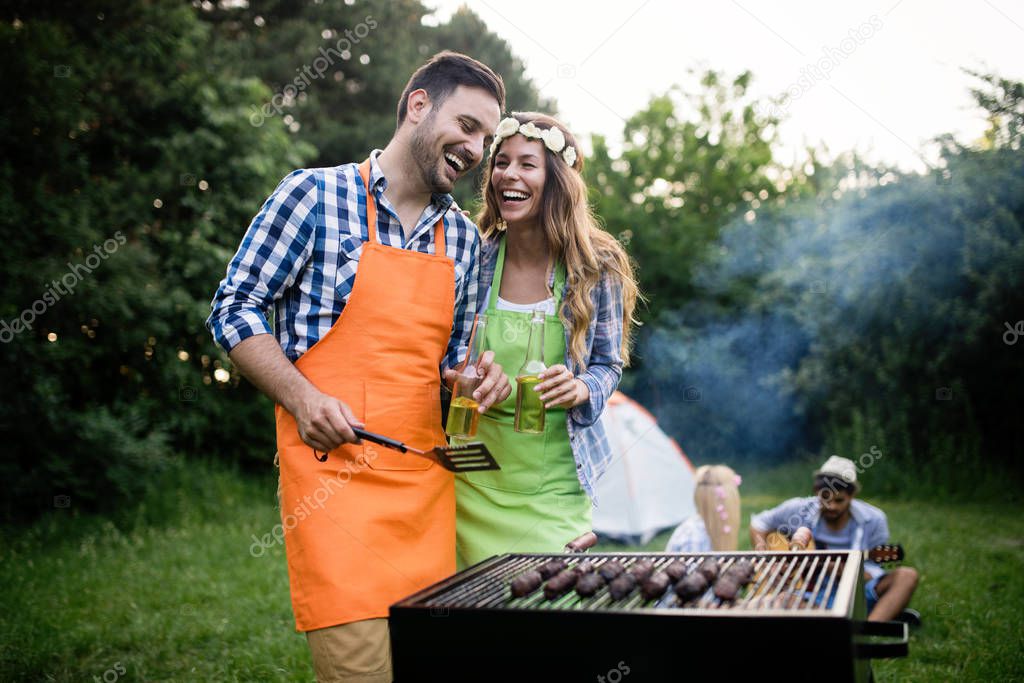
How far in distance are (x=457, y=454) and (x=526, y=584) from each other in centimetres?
38

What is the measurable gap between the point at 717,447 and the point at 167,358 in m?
8.59

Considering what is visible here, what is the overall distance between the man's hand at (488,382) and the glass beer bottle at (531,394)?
0.25ft

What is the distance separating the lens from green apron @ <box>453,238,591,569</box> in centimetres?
286

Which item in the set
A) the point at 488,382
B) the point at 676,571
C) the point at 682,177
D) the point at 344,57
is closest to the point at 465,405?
the point at 488,382

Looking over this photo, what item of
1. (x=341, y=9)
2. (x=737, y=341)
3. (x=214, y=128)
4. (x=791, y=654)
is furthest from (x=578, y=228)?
(x=341, y=9)

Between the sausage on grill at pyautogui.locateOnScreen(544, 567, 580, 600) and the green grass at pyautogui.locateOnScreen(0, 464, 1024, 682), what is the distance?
9.36 feet

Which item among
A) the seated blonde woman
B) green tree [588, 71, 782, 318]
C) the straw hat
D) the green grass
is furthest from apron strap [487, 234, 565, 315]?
green tree [588, 71, 782, 318]

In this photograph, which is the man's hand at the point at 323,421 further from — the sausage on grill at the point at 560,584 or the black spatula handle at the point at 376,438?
the sausage on grill at the point at 560,584

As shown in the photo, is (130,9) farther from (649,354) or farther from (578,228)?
(649,354)

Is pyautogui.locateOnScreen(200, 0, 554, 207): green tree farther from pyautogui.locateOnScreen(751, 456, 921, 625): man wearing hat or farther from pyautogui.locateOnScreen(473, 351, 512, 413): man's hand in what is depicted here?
pyautogui.locateOnScreen(473, 351, 512, 413): man's hand

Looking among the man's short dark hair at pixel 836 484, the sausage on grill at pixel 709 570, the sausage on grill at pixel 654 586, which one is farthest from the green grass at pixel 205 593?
the sausage on grill at pixel 654 586

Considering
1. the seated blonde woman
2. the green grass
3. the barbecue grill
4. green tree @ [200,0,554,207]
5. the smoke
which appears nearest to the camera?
the barbecue grill

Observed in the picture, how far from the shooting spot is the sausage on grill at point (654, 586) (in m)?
1.98

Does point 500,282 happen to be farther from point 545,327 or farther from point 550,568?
point 550,568
